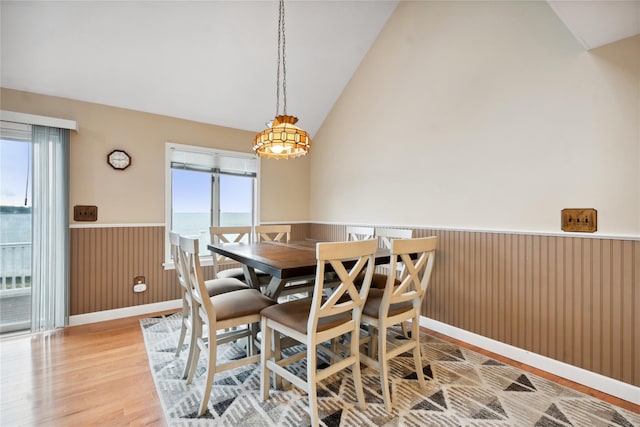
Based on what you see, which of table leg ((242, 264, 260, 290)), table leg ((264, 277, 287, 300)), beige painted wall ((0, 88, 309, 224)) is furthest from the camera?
beige painted wall ((0, 88, 309, 224))

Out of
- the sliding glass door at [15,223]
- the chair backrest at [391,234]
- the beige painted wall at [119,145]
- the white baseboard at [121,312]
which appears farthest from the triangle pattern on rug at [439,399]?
the sliding glass door at [15,223]

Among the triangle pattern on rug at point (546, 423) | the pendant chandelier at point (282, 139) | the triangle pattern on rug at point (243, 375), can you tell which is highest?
the pendant chandelier at point (282, 139)

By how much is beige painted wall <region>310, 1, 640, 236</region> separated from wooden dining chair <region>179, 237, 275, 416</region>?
1970mm

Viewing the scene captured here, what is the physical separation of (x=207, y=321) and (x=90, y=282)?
2.17 meters

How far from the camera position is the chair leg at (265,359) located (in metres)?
1.76

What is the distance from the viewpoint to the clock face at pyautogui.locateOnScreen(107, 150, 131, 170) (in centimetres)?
313

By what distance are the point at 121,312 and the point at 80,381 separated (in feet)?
4.30

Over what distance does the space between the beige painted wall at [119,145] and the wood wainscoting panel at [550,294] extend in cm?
318

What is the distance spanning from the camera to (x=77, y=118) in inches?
117

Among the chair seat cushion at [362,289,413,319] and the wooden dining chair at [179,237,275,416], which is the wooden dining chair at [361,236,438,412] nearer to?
the chair seat cushion at [362,289,413,319]

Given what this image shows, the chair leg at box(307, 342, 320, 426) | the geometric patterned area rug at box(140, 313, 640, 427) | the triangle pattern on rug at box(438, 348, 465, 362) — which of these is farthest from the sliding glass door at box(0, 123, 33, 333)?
the triangle pattern on rug at box(438, 348, 465, 362)

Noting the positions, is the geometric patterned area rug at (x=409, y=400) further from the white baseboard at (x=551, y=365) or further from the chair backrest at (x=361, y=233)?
the chair backrest at (x=361, y=233)

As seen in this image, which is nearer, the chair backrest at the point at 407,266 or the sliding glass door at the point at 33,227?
the chair backrest at the point at 407,266

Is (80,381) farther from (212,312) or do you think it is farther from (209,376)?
(212,312)
